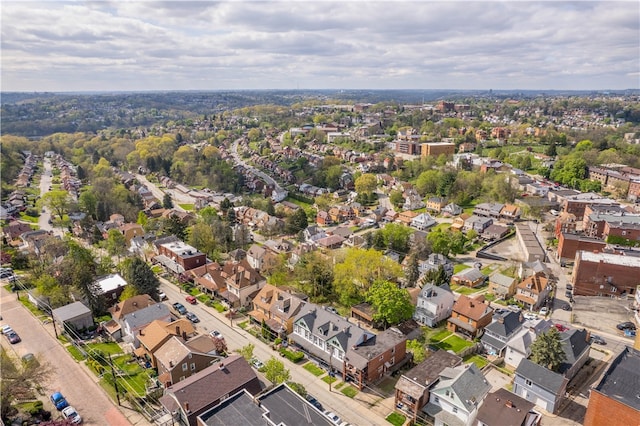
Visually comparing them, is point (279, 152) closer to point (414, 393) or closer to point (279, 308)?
point (279, 308)

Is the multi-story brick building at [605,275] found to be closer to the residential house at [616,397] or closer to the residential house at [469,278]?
the residential house at [469,278]

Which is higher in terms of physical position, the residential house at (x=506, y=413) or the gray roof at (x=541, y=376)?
the residential house at (x=506, y=413)

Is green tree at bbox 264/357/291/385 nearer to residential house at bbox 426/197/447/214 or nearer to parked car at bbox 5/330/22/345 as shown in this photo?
parked car at bbox 5/330/22/345

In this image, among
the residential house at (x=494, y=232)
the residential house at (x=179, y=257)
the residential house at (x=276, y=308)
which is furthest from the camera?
the residential house at (x=494, y=232)

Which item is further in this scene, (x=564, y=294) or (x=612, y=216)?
(x=612, y=216)

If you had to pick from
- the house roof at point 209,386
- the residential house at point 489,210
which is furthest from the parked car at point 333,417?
the residential house at point 489,210

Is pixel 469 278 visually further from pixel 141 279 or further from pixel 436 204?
pixel 141 279

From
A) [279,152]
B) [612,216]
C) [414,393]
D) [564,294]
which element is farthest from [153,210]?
[612,216]

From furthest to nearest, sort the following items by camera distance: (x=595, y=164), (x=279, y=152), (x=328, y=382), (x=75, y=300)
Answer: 1. (x=279, y=152)
2. (x=595, y=164)
3. (x=75, y=300)
4. (x=328, y=382)
